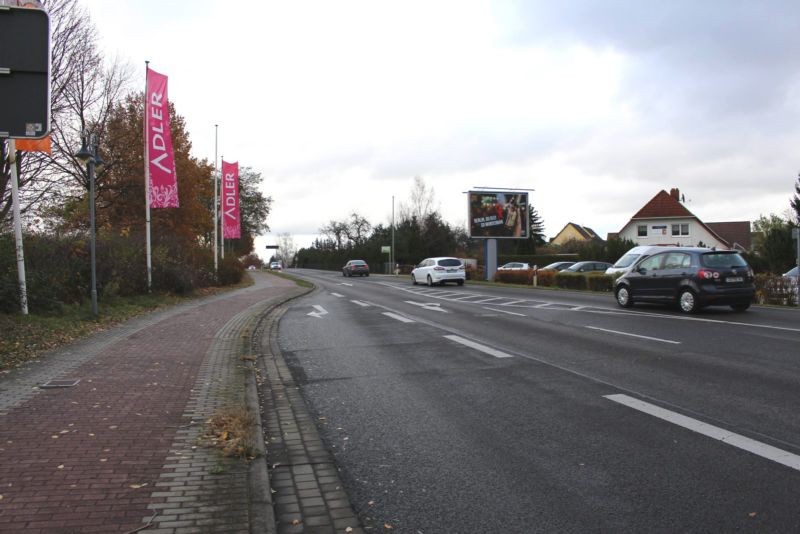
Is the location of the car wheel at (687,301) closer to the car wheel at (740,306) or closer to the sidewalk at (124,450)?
the car wheel at (740,306)

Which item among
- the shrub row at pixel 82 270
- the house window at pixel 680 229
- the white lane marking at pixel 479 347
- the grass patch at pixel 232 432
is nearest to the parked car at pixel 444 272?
the shrub row at pixel 82 270

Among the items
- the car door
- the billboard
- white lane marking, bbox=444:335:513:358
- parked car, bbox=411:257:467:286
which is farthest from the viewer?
the billboard

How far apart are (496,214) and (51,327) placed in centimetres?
3425

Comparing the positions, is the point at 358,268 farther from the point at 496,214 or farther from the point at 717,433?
the point at 717,433

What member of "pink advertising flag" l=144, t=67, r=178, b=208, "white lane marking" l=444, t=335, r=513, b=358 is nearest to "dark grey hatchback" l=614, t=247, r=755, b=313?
"white lane marking" l=444, t=335, r=513, b=358

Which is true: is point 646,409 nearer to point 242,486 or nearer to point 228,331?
point 242,486

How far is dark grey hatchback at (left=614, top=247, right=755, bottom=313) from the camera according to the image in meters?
14.5

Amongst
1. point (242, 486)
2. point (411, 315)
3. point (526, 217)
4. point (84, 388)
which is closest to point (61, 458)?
point (242, 486)

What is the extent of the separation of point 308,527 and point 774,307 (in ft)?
57.0

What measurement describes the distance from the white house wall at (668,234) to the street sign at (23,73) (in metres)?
64.5

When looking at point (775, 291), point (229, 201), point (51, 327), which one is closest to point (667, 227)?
point (229, 201)

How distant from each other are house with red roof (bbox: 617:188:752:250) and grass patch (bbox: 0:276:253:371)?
191 feet

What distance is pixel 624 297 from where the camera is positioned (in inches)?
682

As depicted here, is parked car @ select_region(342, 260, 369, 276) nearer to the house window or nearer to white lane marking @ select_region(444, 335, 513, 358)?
the house window
